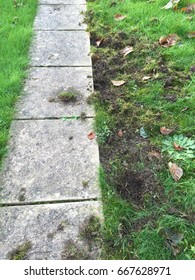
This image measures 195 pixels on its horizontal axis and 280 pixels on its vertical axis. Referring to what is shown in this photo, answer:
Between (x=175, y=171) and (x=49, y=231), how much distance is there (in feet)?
3.04

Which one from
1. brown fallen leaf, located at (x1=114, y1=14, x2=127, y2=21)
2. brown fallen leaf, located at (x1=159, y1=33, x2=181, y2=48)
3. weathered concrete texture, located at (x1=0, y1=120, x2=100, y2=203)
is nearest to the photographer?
weathered concrete texture, located at (x1=0, y1=120, x2=100, y2=203)

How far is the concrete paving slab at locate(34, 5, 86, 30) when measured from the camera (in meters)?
4.00

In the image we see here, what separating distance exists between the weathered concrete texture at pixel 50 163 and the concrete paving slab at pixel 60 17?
1881mm

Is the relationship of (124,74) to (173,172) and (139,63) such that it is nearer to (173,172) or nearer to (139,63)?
(139,63)

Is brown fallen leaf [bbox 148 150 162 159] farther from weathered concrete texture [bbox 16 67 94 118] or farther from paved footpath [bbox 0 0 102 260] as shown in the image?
weathered concrete texture [bbox 16 67 94 118]

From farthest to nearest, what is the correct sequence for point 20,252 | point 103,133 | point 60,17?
point 60,17
point 103,133
point 20,252

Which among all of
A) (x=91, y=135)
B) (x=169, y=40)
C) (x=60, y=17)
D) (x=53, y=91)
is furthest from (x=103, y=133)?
(x=60, y=17)

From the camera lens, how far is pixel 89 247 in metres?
1.79

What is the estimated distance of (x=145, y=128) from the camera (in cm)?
251

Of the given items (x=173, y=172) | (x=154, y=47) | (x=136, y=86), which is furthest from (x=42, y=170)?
(x=154, y=47)

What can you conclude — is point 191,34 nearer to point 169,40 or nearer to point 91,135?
point 169,40

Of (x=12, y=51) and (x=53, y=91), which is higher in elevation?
(x=12, y=51)

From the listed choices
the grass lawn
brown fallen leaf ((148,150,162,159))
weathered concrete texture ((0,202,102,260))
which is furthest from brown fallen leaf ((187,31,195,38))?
weathered concrete texture ((0,202,102,260))

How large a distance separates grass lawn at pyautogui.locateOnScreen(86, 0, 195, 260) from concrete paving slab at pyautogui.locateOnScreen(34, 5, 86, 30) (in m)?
0.20
